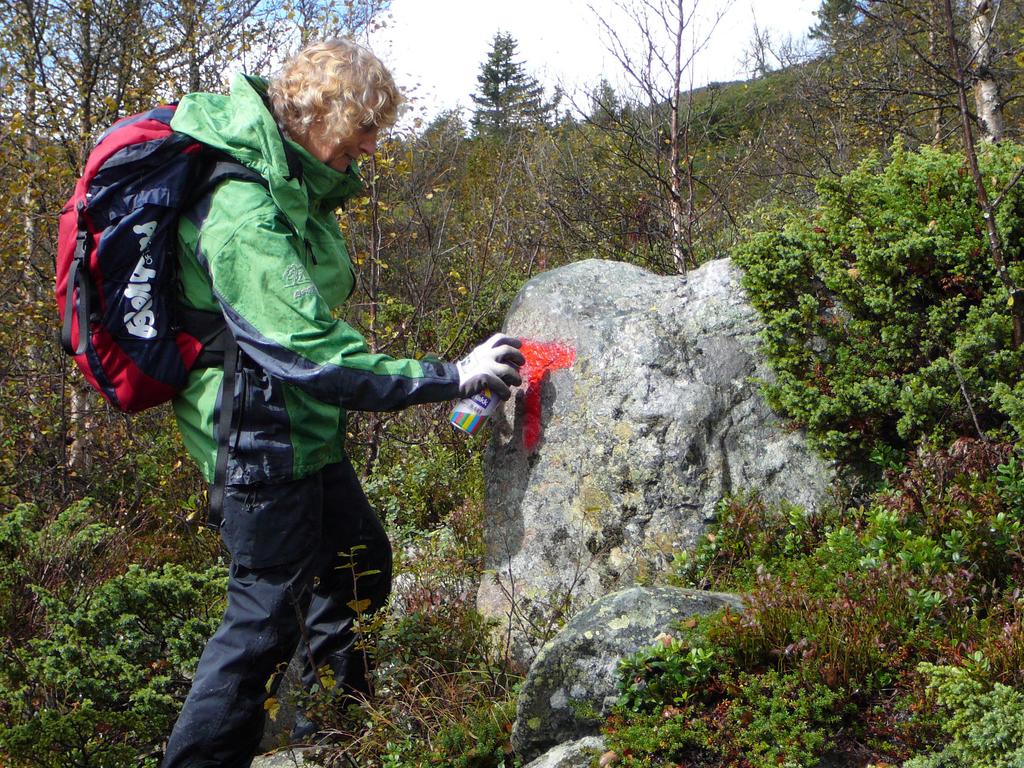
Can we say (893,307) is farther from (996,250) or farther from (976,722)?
(976,722)

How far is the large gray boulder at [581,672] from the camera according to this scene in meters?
2.86

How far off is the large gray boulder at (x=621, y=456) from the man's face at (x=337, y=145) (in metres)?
1.25

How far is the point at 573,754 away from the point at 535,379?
5.15 feet

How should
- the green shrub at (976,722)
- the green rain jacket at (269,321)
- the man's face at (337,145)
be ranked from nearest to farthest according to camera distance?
the green shrub at (976,722) < the green rain jacket at (269,321) < the man's face at (337,145)

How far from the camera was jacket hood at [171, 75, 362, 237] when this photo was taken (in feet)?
8.86

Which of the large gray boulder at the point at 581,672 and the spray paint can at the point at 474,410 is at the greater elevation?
the spray paint can at the point at 474,410

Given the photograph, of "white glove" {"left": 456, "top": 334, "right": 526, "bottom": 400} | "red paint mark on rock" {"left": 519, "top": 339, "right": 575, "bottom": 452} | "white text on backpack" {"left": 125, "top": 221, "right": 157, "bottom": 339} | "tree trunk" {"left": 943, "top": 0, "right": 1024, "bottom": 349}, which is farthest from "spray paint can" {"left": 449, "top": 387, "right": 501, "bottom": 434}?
"tree trunk" {"left": 943, "top": 0, "right": 1024, "bottom": 349}

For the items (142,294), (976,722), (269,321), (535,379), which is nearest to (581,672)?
(976,722)

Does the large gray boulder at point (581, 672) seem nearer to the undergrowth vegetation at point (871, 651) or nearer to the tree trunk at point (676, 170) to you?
the undergrowth vegetation at point (871, 651)

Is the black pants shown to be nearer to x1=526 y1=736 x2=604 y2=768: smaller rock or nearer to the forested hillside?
the forested hillside

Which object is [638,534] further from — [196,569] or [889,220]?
[196,569]

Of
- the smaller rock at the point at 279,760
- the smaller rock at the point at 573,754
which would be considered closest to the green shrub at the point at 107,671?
the smaller rock at the point at 279,760

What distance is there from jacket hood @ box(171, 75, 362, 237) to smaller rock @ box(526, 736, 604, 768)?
1.88 m

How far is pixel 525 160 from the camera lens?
9.69 metres
